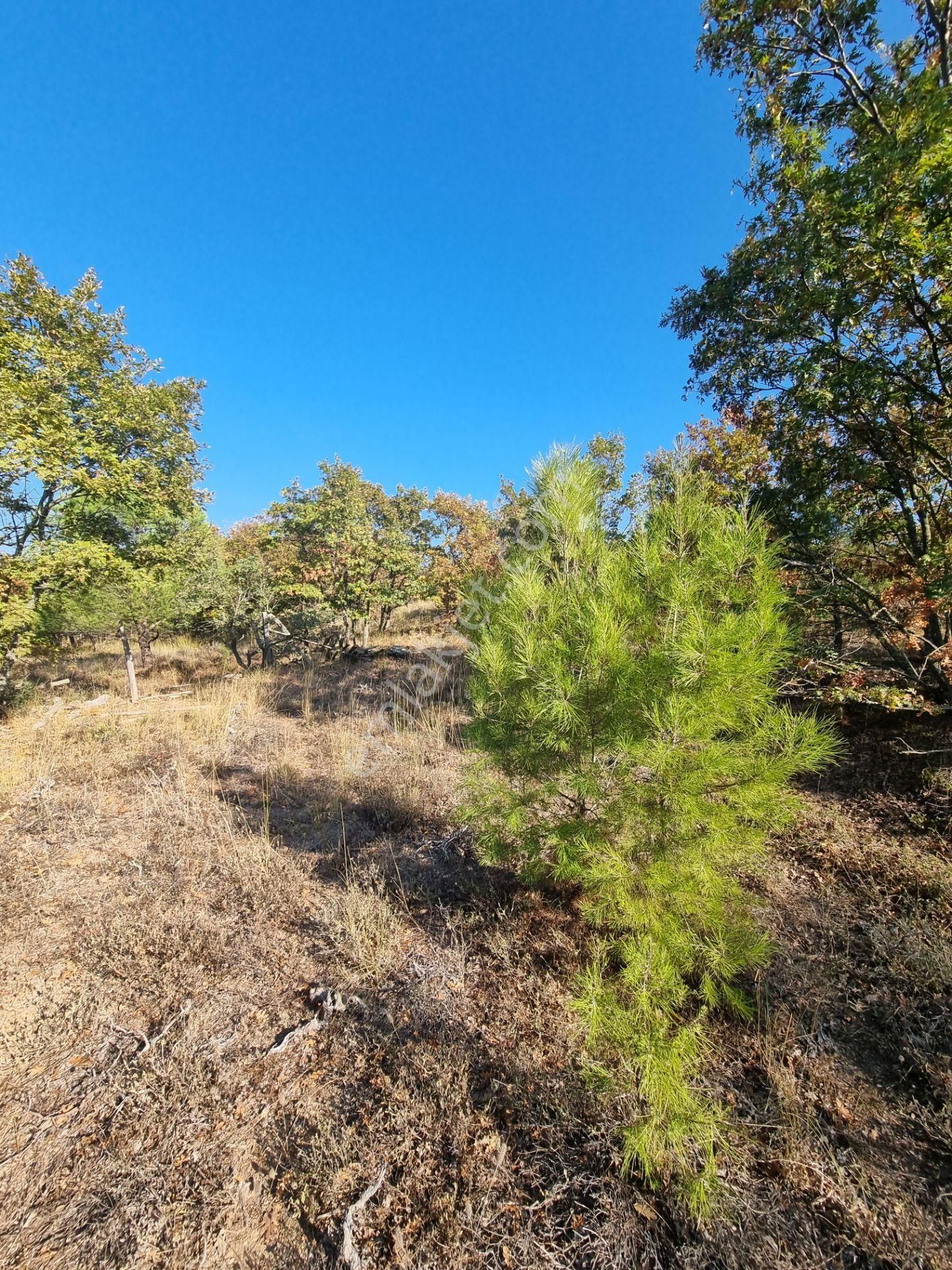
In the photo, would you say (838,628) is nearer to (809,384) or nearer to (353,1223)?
(809,384)

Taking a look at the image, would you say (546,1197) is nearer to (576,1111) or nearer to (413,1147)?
(576,1111)

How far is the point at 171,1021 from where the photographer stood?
2176mm

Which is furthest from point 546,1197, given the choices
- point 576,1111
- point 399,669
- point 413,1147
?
point 399,669

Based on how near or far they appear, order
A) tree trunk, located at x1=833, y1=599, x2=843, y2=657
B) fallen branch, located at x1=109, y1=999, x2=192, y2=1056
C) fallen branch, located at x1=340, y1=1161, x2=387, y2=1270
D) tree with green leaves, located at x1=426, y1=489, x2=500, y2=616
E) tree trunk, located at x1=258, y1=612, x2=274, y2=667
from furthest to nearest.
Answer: tree trunk, located at x1=258, y1=612, x2=274, y2=667 < tree with green leaves, located at x1=426, y1=489, x2=500, y2=616 < tree trunk, located at x1=833, y1=599, x2=843, y2=657 < fallen branch, located at x1=109, y1=999, x2=192, y2=1056 < fallen branch, located at x1=340, y1=1161, x2=387, y2=1270

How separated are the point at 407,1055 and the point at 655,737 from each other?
6.15 ft

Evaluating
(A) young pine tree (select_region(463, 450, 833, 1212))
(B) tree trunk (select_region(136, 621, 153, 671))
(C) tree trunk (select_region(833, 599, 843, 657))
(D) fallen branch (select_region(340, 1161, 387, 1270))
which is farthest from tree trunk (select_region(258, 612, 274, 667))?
(C) tree trunk (select_region(833, 599, 843, 657))

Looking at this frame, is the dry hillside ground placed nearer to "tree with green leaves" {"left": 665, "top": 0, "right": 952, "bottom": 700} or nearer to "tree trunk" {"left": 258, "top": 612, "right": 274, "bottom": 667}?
"tree with green leaves" {"left": 665, "top": 0, "right": 952, "bottom": 700}

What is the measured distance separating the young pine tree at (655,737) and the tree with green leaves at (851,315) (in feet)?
6.32

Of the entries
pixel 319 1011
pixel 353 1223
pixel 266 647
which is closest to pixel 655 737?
pixel 353 1223

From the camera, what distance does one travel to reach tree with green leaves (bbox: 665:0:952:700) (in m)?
2.49

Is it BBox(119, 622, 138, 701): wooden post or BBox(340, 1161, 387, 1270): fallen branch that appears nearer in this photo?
BBox(340, 1161, 387, 1270): fallen branch

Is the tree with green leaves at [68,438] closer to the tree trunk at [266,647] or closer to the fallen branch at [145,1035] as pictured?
the tree trunk at [266,647]

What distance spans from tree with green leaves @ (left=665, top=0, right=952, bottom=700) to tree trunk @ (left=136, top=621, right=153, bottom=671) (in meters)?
11.0

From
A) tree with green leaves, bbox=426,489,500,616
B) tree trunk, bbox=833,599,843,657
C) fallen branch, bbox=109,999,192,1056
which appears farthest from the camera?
tree with green leaves, bbox=426,489,500,616
